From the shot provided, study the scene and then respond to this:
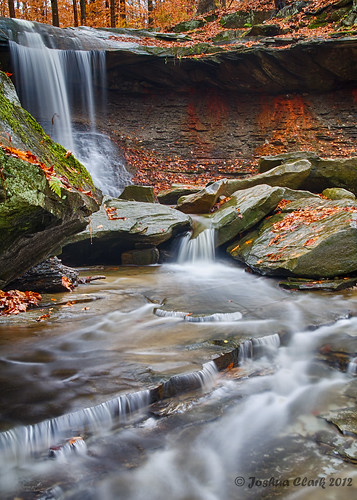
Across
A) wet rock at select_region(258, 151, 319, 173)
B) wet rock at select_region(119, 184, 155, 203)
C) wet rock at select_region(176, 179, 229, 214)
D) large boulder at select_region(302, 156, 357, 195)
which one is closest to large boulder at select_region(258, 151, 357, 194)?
large boulder at select_region(302, 156, 357, 195)

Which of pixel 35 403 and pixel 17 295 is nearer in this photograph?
pixel 35 403

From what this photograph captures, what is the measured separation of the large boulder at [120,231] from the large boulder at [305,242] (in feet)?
5.42

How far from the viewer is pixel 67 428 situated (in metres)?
2.88

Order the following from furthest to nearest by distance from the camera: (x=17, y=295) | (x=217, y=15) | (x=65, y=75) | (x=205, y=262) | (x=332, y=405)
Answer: (x=217, y=15)
(x=65, y=75)
(x=205, y=262)
(x=17, y=295)
(x=332, y=405)

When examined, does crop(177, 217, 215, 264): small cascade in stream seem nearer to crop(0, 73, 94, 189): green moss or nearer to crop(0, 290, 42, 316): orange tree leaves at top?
crop(0, 290, 42, 316): orange tree leaves at top

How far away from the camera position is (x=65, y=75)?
16.7 metres

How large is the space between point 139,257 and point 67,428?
6.65 metres

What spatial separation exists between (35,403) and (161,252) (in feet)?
22.7

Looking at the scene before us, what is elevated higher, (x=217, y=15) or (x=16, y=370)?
(x=217, y=15)

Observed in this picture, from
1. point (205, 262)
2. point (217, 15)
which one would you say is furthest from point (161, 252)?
point (217, 15)

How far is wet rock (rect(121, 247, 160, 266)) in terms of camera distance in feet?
30.9

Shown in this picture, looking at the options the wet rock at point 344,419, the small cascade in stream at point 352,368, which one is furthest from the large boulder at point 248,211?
the wet rock at point 344,419

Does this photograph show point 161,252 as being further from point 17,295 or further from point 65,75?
point 65,75

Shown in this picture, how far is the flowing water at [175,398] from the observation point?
2.60 meters
